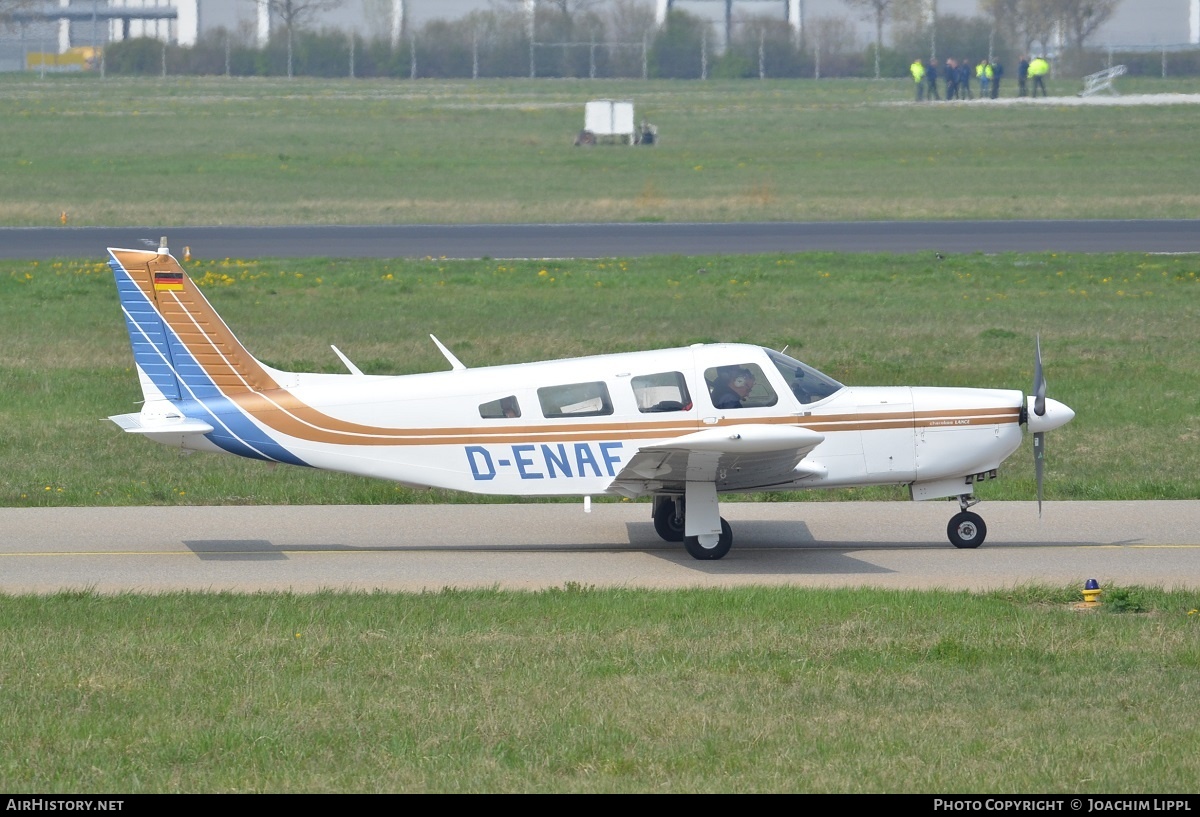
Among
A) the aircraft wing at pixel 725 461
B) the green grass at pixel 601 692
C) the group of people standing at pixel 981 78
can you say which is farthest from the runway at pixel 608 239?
the group of people standing at pixel 981 78

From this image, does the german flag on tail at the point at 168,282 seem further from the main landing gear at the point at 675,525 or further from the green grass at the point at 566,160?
the green grass at the point at 566,160

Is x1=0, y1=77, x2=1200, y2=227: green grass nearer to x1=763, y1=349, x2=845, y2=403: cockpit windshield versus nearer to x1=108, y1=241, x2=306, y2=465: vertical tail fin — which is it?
x1=763, y1=349, x2=845, y2=403: cockpit windshield

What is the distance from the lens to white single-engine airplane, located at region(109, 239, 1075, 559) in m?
12.6

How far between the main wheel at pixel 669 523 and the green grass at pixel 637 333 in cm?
258

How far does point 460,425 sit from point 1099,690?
5882mm

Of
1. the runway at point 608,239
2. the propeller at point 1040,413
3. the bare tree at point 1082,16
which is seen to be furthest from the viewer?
the bare tree at point 1082,16

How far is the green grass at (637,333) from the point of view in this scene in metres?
15.7

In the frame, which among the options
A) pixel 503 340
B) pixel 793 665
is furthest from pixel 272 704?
pixel 503 340

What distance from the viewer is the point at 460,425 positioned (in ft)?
41.5

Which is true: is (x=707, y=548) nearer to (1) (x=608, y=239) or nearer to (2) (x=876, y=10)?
(1) (x=608, y=239)

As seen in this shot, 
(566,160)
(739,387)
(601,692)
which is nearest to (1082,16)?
(566,160)

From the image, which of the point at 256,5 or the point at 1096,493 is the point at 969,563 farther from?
the point at 256,5

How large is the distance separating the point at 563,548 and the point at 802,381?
8.37 ft

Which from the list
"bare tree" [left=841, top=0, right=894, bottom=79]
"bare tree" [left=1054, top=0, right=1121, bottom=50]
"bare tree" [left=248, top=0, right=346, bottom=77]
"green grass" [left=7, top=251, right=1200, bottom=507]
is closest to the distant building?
"bare tree" [left=841, top=0, right=894, bottom=79]
